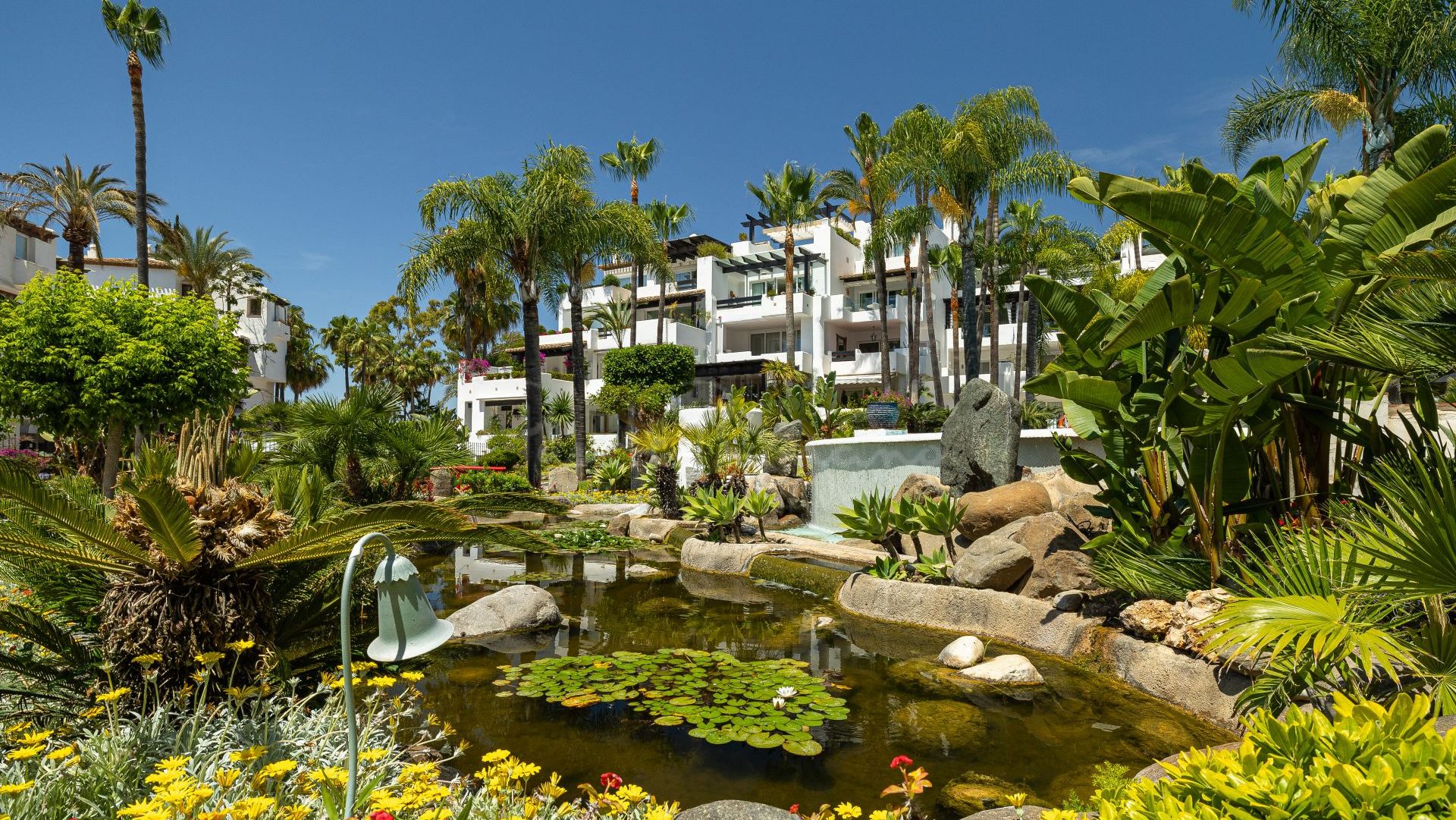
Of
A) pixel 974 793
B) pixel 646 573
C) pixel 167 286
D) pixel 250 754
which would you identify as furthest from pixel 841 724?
pixel 167 286

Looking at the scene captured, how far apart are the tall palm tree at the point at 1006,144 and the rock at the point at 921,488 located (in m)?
11.1

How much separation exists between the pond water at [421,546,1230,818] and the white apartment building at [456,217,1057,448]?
29.1 m

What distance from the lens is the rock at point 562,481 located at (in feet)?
88.6

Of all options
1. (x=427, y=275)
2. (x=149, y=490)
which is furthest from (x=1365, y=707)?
(x=427, y=275)

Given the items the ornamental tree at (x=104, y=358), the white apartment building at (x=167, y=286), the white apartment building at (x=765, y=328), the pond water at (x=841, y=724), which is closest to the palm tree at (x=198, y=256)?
the white apartment building at (x=167, y=286)

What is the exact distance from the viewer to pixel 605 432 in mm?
41219

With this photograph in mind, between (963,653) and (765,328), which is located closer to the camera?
(963,653)

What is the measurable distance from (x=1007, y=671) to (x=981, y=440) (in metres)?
7.33

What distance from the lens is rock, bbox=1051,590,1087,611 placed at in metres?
8.00

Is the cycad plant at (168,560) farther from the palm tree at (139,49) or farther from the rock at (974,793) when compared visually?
the palm tree at (139,49)

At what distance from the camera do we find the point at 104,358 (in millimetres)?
12797

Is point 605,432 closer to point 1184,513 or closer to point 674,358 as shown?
point 674,358

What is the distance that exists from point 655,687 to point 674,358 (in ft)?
99.6

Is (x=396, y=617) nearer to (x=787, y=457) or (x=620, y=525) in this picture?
(x=620, y=525)
